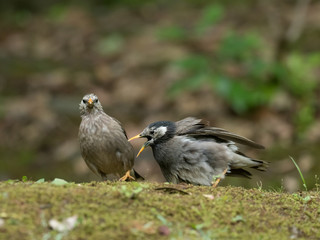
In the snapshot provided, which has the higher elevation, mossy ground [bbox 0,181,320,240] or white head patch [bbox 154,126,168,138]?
white head patch [bbox 154,126,168,138]

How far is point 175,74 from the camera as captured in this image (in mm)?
13141

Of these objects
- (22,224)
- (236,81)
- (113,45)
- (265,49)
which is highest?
(113,45)

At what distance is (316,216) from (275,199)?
0.41 m

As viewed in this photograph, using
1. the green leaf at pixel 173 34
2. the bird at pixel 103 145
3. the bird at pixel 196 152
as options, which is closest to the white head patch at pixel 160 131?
the bird at pixel 196 152

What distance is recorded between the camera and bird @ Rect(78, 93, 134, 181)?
6.60 m

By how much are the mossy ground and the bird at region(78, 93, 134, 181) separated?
1.99m

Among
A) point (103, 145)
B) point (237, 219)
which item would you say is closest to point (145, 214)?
point (237, 219)

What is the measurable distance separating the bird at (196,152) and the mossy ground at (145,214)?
1.26m

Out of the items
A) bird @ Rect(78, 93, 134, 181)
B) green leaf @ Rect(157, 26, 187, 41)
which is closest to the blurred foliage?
green leaf @ Rect(157, 26, 187, 41)

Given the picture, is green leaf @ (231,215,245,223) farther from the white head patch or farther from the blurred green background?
the blurred green background

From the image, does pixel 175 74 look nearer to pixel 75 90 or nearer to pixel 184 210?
pixel 75 90

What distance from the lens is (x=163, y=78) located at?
13.3 m

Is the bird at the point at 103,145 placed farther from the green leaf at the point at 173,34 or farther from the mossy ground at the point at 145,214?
the green leaf at the point at 173,34

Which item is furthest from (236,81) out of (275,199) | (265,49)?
(275,199)
